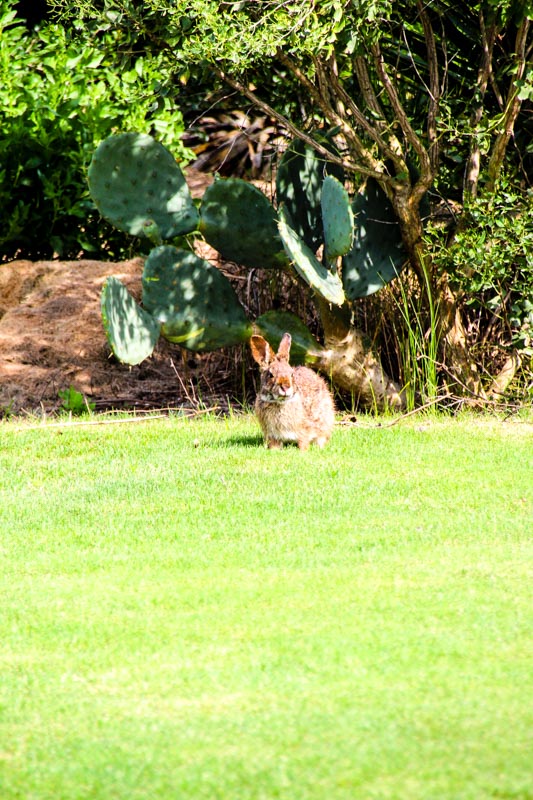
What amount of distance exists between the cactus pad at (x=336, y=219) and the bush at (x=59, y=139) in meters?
2.88

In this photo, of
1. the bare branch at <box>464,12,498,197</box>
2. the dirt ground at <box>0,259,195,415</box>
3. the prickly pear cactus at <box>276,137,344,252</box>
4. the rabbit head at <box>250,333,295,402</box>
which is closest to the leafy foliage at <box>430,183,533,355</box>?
the bare branch at <box>464,12,498,197</box>

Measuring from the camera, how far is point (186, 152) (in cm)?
1162

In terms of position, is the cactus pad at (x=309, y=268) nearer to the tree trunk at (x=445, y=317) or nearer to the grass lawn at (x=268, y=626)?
the tree trunk at (x=445, y=317)

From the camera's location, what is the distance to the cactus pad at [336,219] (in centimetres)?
796

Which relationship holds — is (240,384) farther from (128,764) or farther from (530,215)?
(128,764)

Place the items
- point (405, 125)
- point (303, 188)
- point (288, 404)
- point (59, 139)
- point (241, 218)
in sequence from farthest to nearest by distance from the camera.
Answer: point (59, 139), point (303, 188), point (241, 218), point (405, 125), point (288, 404)

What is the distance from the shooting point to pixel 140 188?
872 centimetres

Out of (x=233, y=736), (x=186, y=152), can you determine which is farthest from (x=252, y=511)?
(x=186, y=152)

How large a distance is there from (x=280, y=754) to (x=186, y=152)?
909cm

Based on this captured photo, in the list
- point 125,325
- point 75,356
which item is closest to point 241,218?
point 125,325

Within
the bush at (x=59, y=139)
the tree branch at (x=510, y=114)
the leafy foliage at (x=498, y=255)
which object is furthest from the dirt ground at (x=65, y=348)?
the tree branch at (x=510, y=114)

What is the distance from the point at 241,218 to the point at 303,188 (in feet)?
1.79

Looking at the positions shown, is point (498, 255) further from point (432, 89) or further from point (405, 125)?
point (432, 89)

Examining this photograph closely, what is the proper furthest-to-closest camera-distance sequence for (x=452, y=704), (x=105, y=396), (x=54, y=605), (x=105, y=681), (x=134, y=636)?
1. (x=105, y=396)
2. (x=54, y=605)
3. (x=134, y=636)
4. (x=105, y=681)
5. (x=452, y=704)
